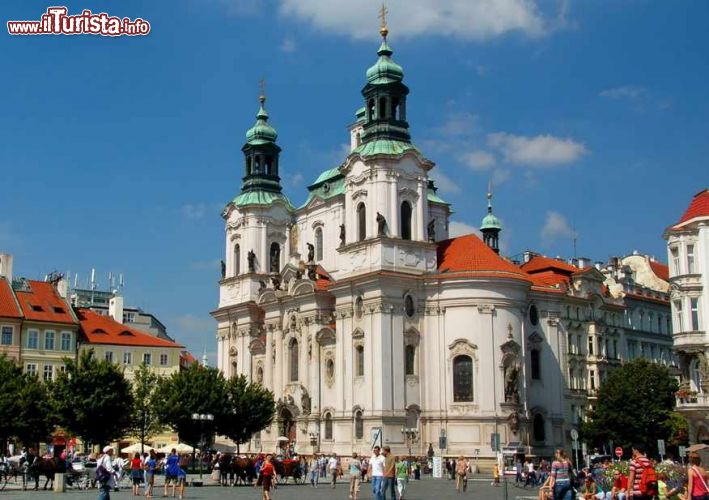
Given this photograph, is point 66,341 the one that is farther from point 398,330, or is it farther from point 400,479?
point 400,479

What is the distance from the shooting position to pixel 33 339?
2933 inches

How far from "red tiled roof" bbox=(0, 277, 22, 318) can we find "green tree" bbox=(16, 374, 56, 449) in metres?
15.3

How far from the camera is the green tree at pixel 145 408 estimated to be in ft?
205

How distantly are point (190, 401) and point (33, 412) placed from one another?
975 cm

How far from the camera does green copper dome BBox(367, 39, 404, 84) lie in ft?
226

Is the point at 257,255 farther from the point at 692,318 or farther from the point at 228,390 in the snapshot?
the point at 692,318

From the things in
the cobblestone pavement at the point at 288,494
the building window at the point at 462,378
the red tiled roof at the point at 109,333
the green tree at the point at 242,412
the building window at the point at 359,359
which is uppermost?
the red tiled roof at the point at 109,333

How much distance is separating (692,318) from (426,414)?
18.6 metres

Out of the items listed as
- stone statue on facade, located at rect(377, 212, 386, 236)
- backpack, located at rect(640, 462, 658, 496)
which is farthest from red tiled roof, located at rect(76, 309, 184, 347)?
backpack, located at rect(640, 462, 658, 496)

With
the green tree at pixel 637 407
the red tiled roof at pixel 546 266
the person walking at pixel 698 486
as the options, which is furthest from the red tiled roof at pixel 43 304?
the person walking at pixel 698 486

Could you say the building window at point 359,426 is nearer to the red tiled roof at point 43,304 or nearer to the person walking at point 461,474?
the person walking at point 461,474

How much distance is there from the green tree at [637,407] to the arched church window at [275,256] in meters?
28.7

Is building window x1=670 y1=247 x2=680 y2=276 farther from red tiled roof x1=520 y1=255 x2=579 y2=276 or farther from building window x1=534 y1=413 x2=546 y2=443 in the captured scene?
red tiled roof x1=520 y1=255 x2=579 y2=276

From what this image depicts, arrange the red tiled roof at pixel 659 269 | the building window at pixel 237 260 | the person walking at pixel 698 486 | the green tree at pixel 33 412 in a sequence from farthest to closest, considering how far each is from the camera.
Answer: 1. the red tiled roof at pixel 659 269
2. the building window at pixel 237 260
3. the green tree at pixel 33 412
4. the person walking at pixel 698 486
